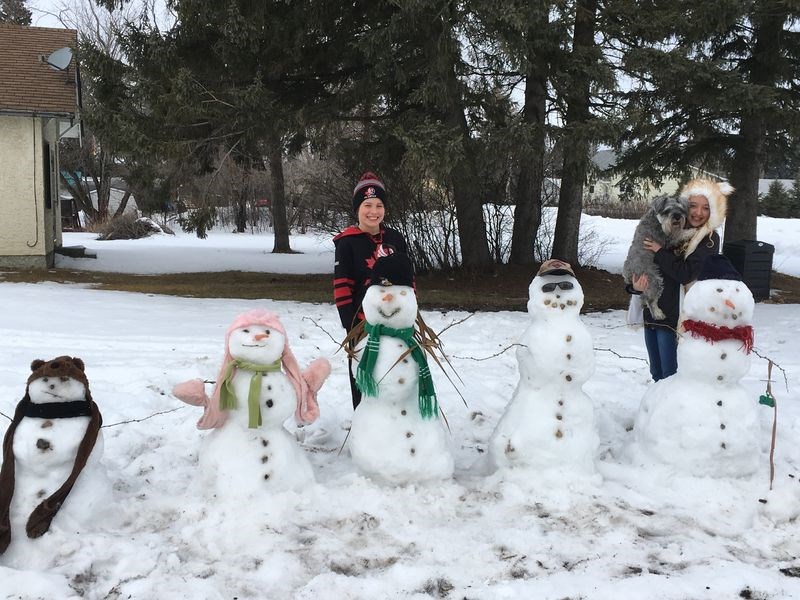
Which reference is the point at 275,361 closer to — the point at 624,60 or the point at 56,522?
the point at 56,522

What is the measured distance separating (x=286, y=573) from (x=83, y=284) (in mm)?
9960

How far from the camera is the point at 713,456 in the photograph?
3463 mm

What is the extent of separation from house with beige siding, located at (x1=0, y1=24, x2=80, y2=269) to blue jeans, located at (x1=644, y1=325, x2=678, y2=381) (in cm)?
1229

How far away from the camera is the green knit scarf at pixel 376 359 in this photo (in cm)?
337

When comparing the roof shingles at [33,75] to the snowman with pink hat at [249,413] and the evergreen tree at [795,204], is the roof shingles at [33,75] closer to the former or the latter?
the snowman with pink hat at [249,413]

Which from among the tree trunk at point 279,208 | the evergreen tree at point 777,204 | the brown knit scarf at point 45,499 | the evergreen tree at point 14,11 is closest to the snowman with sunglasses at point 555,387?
the brown knit scarf at point 45,499

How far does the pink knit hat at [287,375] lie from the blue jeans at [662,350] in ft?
7.38

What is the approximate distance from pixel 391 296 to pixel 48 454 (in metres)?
1.74

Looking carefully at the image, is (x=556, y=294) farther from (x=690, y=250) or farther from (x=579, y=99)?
(x=579, y=99)

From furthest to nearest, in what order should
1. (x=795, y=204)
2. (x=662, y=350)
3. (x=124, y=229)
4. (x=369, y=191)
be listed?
(x=795, y=204) → (x=124, y=229) → (x=662, y=350) → (x=369, y=191)

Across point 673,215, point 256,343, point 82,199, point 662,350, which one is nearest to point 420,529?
point 256,343

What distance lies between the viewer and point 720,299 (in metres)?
3.38

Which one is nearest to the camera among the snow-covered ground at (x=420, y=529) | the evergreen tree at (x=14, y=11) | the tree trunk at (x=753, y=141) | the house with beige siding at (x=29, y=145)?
the snow-covered ground at (x=420, y=529)

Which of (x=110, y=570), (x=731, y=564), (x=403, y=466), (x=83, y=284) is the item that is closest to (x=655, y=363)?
(x=731, y=564)
